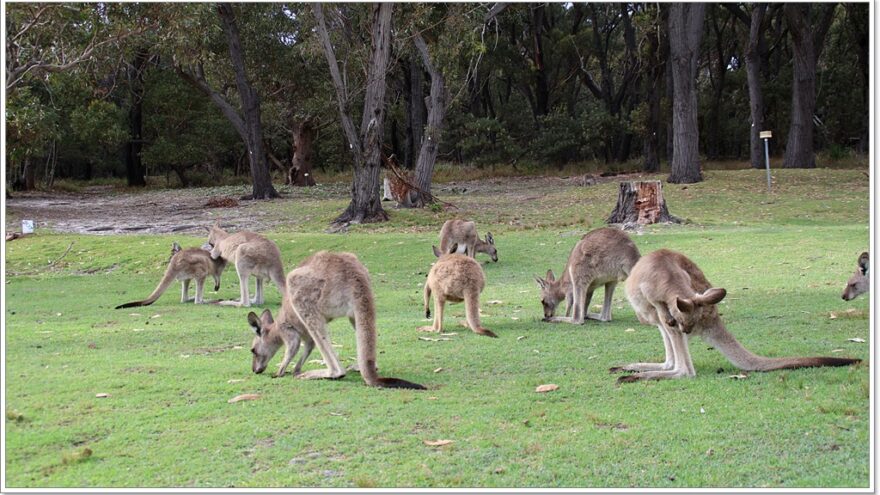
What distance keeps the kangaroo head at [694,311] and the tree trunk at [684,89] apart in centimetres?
1946

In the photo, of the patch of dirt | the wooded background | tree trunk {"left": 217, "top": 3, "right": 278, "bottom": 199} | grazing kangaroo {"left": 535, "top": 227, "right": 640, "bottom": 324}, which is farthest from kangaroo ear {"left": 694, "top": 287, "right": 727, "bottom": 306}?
tree trunk {"left": 217, "top": 3, "right": 278, "bottom": 199}

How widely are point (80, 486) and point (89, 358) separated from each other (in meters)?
2.91

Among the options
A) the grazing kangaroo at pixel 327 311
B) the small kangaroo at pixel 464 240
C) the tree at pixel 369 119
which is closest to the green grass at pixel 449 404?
the grazing kangaroo at pixel 327 311

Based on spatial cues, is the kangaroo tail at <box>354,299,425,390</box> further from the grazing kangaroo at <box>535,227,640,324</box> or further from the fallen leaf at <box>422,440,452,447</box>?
the grazing kangaroo at <box>535,227,640,324</box>

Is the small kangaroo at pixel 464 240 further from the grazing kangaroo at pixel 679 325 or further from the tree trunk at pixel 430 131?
the tree trunk at pixel 430 131

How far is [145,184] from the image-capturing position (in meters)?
38.6

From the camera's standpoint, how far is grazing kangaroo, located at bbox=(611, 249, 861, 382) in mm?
5547

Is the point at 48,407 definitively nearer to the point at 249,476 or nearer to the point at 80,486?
the point at 80,486

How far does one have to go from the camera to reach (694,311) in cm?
544

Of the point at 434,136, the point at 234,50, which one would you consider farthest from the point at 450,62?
the point at 234,50

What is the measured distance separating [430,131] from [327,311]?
16.6 m

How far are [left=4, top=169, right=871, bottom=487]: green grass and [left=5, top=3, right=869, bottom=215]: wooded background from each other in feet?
30.2

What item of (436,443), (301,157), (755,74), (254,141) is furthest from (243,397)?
(301,157)

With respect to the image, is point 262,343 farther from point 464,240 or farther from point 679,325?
point 464,240
